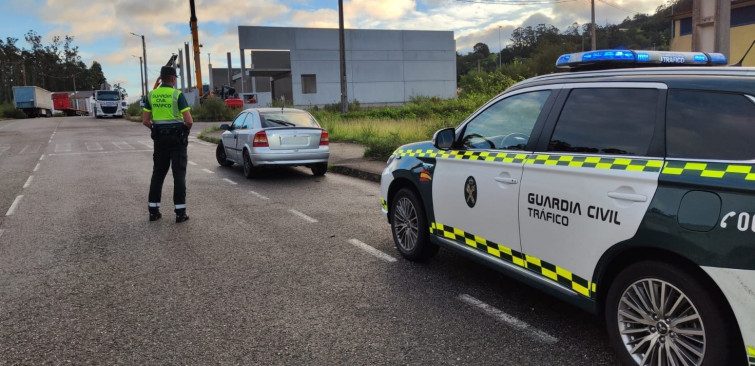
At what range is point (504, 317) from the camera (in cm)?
414

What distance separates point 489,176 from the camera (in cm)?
418

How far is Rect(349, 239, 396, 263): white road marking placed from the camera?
574 cm

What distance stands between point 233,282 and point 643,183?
11.5ft

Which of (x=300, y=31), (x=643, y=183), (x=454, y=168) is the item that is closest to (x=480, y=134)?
(x=454, y=168)

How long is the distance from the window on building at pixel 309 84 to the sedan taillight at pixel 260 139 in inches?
1679

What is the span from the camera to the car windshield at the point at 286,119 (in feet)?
38.5

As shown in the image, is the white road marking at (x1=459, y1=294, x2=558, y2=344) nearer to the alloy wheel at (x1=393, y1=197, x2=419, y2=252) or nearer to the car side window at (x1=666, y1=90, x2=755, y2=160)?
the alloy wheel at (x1=393, y1=197, x2=419, y2=252)

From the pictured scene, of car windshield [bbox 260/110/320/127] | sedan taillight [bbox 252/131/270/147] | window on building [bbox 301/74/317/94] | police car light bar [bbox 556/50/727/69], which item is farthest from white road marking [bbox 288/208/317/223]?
window on building [bbox 301/74/317/94]

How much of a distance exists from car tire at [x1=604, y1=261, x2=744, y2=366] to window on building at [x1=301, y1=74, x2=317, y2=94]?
5164 cm

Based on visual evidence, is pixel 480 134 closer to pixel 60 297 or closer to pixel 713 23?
pixel 60 297

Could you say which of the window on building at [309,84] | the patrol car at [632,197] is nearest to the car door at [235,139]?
the patrol car at [632,197]

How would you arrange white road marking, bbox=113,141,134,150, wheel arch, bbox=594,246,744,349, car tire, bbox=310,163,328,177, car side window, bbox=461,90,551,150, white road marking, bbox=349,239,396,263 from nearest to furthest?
wheel arch, bbox=594,246,744,349, car side window, bbox=461,90,551,150, white road marking, bbox=349,239,396,263, car tire, bbox=310,163,328,177, white road marking, bbox=113,141,134,150

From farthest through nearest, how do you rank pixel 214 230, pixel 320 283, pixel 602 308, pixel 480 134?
pixel 214 230
pixel 320 283
pixel 480 134
pixel 602 308

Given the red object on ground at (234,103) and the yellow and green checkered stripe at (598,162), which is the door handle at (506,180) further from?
the red object on ground at (234,103)
